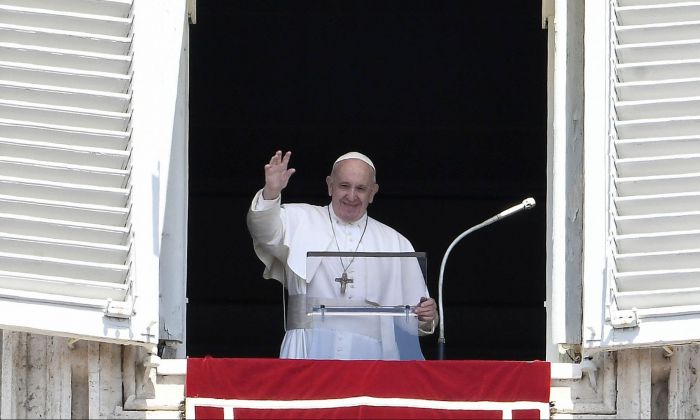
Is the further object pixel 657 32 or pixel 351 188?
pixel 351 188

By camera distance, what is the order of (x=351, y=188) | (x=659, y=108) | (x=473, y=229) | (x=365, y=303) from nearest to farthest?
(x=659, y=108)
(x=473, y=229)
(x=365, y=303)
(x=351, y=188)

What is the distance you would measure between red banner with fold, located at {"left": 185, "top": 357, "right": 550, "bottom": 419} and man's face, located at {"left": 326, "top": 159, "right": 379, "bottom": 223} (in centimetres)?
132

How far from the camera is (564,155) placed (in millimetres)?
6234

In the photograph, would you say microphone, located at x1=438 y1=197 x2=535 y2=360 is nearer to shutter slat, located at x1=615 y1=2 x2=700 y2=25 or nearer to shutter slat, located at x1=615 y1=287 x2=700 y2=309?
shutter slat, located at x1=615 y1=287 x2=700 y2=309

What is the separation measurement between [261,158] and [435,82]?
0.81 metres

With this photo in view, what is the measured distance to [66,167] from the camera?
5.98 metres

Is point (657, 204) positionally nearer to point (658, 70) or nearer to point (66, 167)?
point (658, 70)

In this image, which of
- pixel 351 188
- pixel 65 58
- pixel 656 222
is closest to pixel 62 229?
pixel 65 58

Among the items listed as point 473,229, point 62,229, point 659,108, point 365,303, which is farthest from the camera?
point 365,303

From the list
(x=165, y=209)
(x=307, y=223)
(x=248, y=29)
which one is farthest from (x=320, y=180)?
(x=165, y=209)

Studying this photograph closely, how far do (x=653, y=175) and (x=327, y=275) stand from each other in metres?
1.22

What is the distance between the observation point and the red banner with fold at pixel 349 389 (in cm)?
598

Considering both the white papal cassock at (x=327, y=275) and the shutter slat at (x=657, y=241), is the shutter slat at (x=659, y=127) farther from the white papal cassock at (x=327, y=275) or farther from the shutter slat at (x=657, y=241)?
the white papal cassock at (x=327, y=275)

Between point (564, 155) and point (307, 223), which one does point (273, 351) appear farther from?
point (564, 155)
